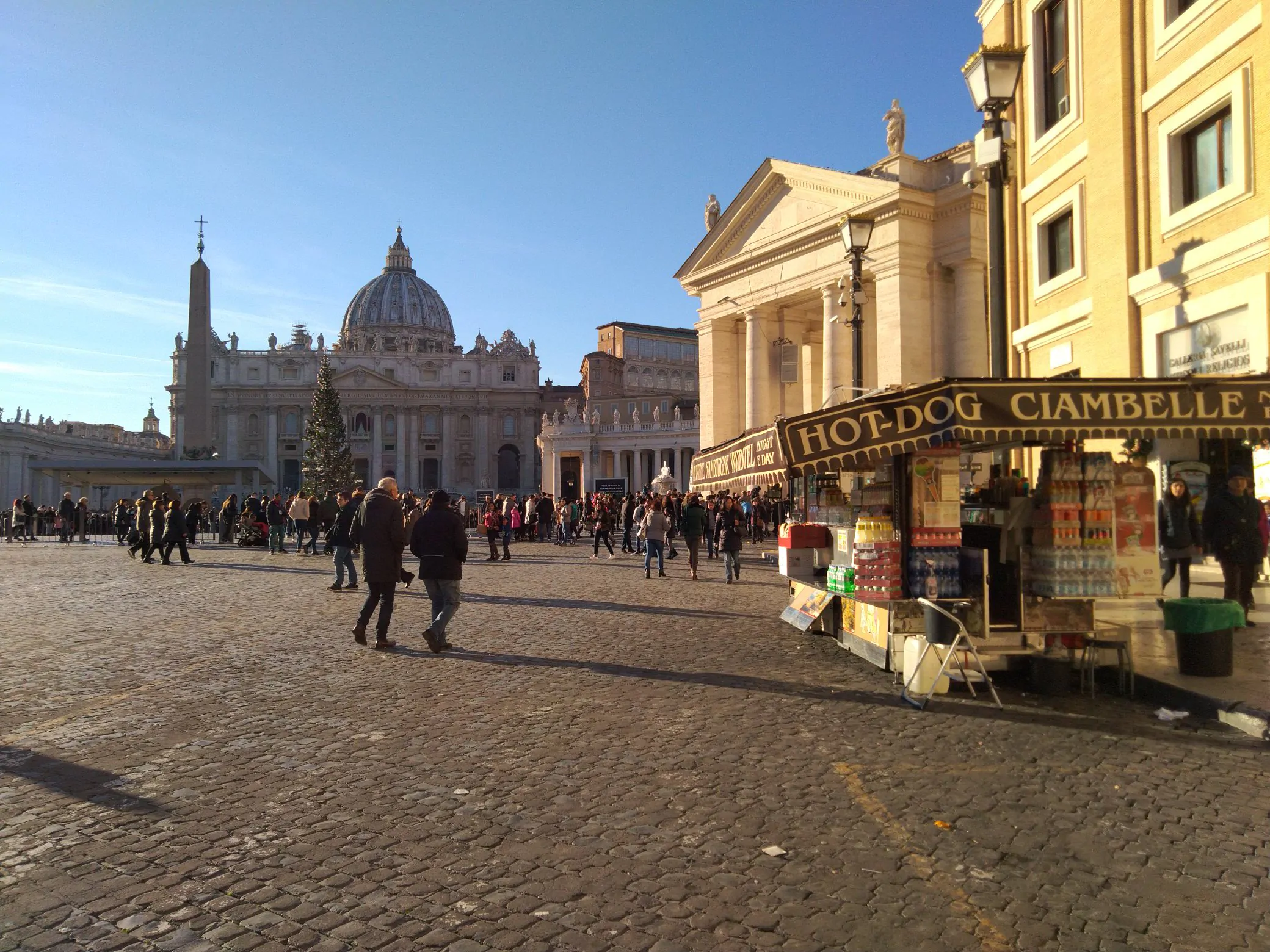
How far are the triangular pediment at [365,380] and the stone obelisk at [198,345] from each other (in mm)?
64996

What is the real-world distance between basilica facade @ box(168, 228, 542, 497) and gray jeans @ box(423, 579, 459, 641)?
3693 inches

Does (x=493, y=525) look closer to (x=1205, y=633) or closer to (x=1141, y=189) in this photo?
(x=1141, y=189)

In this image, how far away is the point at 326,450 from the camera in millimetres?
63000

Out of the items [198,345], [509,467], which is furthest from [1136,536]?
[509,467]

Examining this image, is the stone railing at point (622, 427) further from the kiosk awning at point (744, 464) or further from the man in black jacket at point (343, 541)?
the kiosk awning at point (744, 464)

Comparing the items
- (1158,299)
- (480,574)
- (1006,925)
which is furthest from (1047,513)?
(480,574)

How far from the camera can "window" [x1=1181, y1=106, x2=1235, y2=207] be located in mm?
11523

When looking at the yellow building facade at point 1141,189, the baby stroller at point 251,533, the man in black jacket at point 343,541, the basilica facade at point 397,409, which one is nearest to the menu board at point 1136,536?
the yellow building facade at point 1141,189

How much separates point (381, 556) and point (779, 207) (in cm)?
2662

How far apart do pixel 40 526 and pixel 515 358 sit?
63.1 meters

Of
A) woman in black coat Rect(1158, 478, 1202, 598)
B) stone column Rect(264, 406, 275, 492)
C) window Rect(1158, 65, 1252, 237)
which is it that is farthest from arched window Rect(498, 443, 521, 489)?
woman in black coat Rect(1158, 478, 1202, 598)

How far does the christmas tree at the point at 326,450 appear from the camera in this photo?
6241cm

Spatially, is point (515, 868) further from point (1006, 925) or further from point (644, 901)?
point (1006, 925)

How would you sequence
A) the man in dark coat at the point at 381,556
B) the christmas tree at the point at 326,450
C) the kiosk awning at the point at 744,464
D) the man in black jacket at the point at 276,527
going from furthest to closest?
the christmas tree at the point at 326,450, the man in black jacket at the point at 276,527, the man in dark coat at the point at 381,556, the kiosk awning at the point at 744,464
